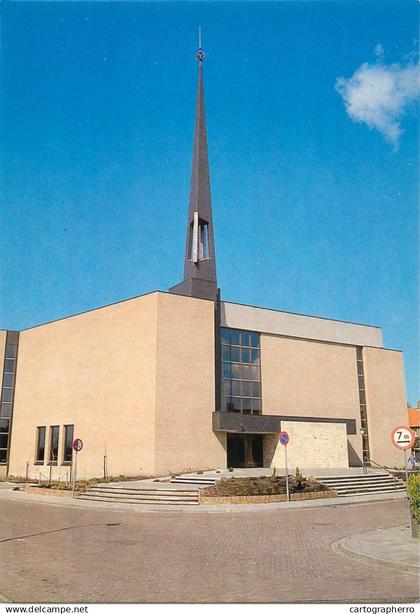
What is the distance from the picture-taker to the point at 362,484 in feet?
90.3

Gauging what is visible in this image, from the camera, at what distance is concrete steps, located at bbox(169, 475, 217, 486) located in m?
25.4

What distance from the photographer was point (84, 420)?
34.2 meters

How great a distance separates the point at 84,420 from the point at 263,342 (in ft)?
40.9

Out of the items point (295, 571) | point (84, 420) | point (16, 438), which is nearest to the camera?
point (295, 571)

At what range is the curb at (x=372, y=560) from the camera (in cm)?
880

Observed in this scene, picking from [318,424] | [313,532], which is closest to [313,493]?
[313,532]

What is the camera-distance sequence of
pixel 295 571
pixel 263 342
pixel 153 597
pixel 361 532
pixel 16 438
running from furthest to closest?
1. pixel 16 438
2. pixel 263 342
3. pixel 361 532
4. pixel 295 571
5. pixel 153 597

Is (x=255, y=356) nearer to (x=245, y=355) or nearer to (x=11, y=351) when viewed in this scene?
(x=245, y=355)

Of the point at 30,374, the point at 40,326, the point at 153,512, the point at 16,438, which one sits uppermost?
the point at 40,326

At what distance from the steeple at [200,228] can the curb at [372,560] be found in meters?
24.0

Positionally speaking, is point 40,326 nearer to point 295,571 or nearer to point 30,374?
point 30,374

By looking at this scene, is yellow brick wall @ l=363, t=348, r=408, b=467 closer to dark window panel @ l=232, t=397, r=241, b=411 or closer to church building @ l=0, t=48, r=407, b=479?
church building @ l=0, t=48, r=407, b=479

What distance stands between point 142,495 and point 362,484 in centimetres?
1136

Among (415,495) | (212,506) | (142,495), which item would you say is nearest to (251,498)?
(212,506)
